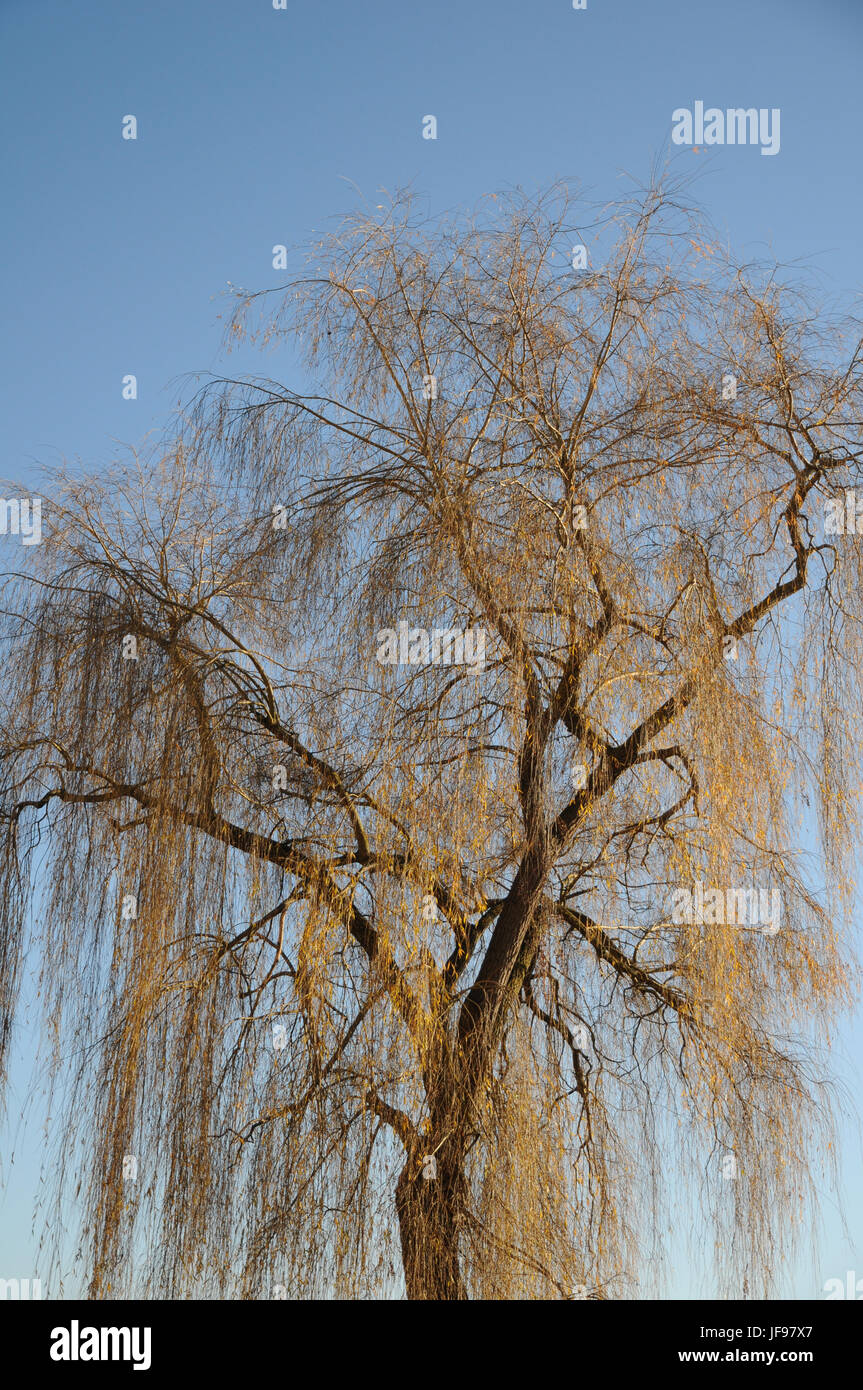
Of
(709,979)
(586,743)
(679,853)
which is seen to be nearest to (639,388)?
(586,743)

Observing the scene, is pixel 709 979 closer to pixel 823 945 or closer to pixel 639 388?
pixel 823 945

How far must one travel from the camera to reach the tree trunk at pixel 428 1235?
5.09m

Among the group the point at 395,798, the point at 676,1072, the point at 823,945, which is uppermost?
the point at 395,798

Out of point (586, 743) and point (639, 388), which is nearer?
point (586, 743)

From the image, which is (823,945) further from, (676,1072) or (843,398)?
(843,398)

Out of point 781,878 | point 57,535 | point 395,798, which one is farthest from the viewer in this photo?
point 57,535

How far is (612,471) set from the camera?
19.7ft

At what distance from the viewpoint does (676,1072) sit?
19.7 feet

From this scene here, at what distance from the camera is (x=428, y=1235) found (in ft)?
16.7

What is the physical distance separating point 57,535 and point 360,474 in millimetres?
1395

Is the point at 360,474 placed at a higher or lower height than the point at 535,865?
higher

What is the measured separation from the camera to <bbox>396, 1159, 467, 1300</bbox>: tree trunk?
5090mm

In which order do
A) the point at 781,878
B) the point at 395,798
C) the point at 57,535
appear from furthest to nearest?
1. the point at 57,535
2. the point at 781,878
3. the point at 395,798

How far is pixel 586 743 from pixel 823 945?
1461mm
